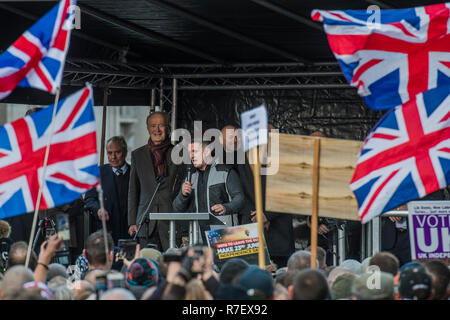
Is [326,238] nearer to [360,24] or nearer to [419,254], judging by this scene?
[419,254]

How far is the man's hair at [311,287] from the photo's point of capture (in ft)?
15.3

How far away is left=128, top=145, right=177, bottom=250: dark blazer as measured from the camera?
859 centimetres

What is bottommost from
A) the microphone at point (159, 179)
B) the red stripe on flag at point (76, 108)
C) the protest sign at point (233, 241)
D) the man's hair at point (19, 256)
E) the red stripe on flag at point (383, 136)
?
the man's hair at point (19, 256)

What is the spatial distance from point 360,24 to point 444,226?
1.86 meters

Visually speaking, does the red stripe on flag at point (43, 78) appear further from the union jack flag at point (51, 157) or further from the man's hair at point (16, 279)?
the man's hair at point (16, 279)

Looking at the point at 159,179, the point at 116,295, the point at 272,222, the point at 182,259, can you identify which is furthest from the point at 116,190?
the point at 116,295

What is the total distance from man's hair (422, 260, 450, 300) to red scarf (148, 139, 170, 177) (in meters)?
3.78

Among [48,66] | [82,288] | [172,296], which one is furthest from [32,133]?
[172,296]

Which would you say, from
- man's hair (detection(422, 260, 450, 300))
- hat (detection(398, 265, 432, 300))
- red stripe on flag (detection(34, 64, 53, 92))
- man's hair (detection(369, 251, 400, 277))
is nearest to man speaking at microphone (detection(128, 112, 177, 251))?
red stripe on flag (detection(34, 64, 53, 92))

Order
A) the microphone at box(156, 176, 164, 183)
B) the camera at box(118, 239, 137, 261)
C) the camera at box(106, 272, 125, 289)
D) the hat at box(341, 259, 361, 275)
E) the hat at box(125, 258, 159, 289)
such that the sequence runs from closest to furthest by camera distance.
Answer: the camera at box(106, 272, 125, 289), the hat at box(125, 258, 159, 289), the camera at box(118, 239, 137, 261), the hat at box(341, 259, 361, 275), the microphone at box(156, 176, 164, 183)

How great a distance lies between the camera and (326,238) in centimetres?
966

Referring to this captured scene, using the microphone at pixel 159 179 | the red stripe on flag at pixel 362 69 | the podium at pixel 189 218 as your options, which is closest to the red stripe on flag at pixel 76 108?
the podium at pixel 189 218

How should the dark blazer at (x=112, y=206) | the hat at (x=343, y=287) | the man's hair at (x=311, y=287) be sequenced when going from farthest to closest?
the dark blazer at (x=112, y=206)
the hat at (x=343, y=287)
the man's hair at (x=311, y=287)

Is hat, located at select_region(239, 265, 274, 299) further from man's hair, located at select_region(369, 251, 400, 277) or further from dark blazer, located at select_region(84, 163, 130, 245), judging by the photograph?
dark blazer, located at select_region(84, 163, 130, 245)
